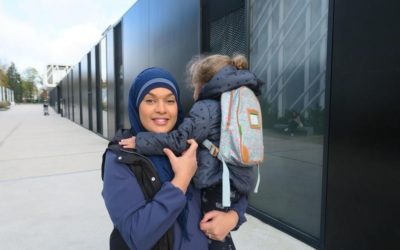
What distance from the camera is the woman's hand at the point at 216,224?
55.9 inches

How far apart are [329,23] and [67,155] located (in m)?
7.66

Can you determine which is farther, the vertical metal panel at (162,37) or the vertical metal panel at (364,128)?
the vertical metal panel at (162,37)

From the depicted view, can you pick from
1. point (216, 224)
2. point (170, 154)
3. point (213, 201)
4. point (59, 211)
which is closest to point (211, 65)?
point (170, 154)

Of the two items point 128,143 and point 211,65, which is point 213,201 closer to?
point 128,143

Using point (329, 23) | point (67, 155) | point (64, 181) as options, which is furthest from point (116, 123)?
point (329, 23)

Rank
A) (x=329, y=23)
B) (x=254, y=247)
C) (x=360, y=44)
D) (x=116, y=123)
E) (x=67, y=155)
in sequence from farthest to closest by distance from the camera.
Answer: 1. (x=116, y=123)
2. (x=67, y=155)
3. (x=254, y=247)
4. (x=329, y=23)
5. (x=360, y=44)

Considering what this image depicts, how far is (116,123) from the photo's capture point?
10.7 meters

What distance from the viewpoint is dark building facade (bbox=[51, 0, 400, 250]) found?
256 centimetres

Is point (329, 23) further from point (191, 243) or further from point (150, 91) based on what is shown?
point (191, 243)

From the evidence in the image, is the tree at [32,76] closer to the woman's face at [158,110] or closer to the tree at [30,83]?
the tree at [30,83]

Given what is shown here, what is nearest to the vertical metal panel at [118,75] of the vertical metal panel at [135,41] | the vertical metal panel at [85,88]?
the vertical metal panel at [135,41]

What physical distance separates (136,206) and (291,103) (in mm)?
2822

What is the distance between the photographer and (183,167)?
131 centimetres

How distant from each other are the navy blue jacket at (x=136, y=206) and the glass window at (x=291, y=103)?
2.41 meters
